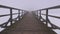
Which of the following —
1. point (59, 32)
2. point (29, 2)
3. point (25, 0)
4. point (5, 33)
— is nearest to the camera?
point (59, 32)

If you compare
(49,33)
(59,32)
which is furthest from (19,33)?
(59,32)

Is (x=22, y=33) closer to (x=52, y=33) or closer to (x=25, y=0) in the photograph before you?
(x=52, y=33)

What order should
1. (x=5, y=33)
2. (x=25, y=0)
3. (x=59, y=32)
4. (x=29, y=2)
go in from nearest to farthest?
(x=59, y=32)
(x=5, y=33)
(x=25, y=0)
(x=29, y=2)

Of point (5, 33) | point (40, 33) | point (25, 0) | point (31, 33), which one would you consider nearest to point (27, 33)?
point (31, 33)

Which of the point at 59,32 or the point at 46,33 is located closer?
the point at 59,32

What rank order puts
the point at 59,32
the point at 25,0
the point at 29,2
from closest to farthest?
1. the point at 59,32
2. the point at 25,0
3. the point at 29,2

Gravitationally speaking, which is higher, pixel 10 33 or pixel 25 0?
pixel 25 0

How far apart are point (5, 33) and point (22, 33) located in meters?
0.27

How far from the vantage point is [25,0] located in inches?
527

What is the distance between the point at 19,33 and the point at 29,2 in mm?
12537

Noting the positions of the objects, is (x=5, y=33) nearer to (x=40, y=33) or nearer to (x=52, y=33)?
(x=40, y=33)

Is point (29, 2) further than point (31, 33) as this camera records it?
Yes

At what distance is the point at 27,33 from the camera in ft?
6.23

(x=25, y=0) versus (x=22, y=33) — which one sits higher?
(x=25, y=0)
